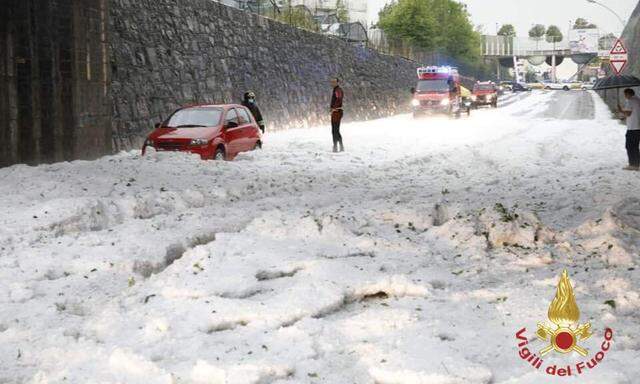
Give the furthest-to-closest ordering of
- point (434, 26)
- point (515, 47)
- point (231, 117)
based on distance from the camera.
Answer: point (515, 47) → point (434, 26) → point (231, 117)

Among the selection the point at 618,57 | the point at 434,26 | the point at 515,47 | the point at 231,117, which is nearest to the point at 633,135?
the point at 231,117

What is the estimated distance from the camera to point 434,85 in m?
39.7

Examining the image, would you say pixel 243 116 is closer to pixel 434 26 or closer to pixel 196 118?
pixel 196 118

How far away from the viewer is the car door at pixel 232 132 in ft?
55.7

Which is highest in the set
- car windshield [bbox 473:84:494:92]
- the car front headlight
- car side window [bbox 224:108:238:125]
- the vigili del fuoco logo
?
car windshield [bbox 473:84:494:92]

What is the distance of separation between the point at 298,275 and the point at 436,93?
110ft

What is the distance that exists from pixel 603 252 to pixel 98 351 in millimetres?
4928

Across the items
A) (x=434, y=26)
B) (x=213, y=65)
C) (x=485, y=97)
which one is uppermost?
(x=434, y=26)

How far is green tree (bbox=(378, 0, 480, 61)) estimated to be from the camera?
2953 inches

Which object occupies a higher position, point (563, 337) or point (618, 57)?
point (618, 57)

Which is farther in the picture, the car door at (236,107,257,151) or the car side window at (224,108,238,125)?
the car door at (236,107,257,151)

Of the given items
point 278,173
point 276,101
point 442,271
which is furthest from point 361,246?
point 276,101

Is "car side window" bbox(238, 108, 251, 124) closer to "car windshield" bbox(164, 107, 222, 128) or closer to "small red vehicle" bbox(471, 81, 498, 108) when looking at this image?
"car windshield" bbox(164, 107, 222, 128)

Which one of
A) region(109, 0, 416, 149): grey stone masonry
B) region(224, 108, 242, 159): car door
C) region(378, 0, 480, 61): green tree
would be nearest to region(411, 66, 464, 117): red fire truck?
region(109, 0, 416, 149): grey stone masonry
